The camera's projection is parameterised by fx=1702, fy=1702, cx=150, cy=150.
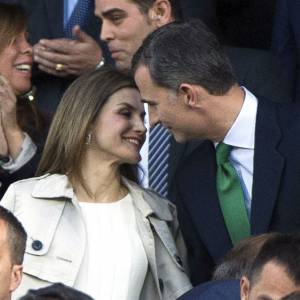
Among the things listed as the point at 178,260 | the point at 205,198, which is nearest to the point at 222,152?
the point at 205,198

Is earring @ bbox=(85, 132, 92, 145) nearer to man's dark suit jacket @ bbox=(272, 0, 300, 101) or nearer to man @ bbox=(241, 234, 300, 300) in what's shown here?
man's dark suit jacket @ bbox=(272, 0, 300, 101)

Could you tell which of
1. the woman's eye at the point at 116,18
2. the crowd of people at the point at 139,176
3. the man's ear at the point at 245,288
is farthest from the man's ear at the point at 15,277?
the woman's eye at the point at 116,18

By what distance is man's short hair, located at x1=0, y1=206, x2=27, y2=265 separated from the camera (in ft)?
19.4

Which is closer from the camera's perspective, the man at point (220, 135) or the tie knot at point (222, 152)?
the man at point (220, 135)

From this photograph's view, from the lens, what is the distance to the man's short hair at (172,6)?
7.41 m

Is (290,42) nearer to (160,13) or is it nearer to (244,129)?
(160,13)

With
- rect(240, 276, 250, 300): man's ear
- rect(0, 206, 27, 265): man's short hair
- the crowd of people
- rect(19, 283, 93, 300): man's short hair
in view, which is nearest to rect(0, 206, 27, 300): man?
rect(0, 206, 27, 265): man's short hair

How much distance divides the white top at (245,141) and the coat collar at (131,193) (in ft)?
1.13

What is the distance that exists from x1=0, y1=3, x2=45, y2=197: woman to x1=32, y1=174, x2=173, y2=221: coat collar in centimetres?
35

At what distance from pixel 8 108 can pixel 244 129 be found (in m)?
1.09

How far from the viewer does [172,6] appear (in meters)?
7.46

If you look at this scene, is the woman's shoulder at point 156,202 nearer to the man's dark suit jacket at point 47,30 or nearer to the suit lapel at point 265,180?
the suit lapel at point 265,180

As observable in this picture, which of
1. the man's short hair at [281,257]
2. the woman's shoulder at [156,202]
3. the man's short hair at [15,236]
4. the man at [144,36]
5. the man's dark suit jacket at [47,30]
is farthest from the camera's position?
the man's dark suit jacket at [47,30]

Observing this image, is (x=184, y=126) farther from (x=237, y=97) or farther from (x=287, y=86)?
(x=287, y=86)
